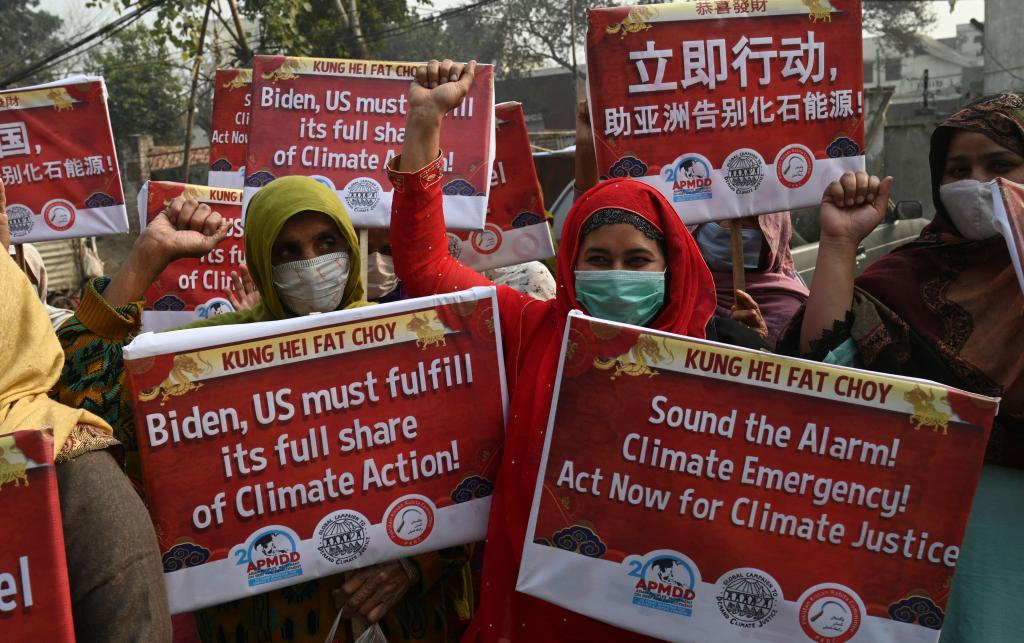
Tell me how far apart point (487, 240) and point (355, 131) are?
88cm

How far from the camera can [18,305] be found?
6.13 ft

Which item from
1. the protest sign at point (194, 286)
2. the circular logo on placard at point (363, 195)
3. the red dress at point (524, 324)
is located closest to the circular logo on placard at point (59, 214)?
the protest sign at point (194, 286)

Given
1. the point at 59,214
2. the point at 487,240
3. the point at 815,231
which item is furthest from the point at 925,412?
the point at 815,231

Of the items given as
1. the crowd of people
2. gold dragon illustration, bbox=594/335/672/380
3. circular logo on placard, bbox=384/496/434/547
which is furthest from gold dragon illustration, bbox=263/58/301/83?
gold dragon illustration, bbox=594/335/672/380

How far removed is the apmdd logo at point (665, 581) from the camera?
205 centimetres

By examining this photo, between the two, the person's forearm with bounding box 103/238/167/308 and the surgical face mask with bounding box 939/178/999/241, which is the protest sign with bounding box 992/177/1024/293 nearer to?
the surgical face mask with bounding box 939/178/999/241

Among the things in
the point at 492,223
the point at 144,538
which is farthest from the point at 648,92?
the point at 144,538

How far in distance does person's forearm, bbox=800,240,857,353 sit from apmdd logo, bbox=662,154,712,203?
548 millimetres

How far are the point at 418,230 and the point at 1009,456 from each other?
1568 millimetres

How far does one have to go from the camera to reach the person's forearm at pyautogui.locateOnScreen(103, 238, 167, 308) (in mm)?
2615

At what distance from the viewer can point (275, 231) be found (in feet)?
8.43

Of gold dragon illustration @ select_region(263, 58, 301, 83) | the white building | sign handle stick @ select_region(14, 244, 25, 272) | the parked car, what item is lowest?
the parked car

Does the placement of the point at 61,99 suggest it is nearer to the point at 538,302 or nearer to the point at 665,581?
the point at 538,302

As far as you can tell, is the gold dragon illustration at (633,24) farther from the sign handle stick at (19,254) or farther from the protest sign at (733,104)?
the sign handle stick at (19,254)
